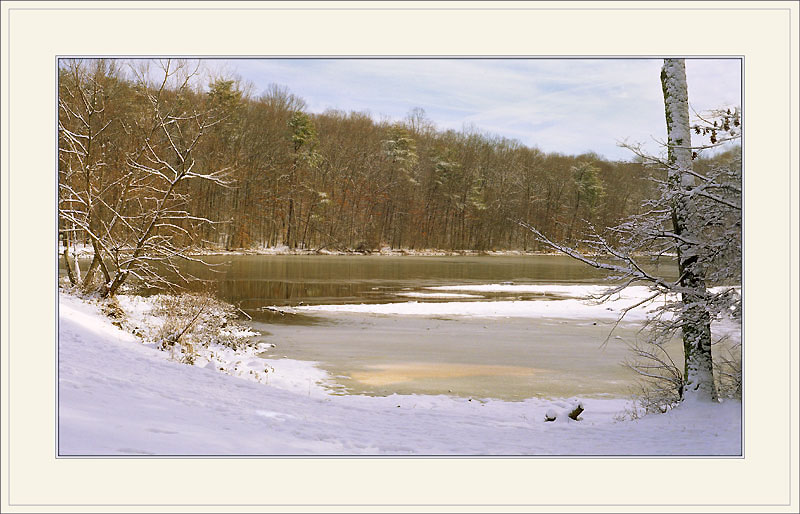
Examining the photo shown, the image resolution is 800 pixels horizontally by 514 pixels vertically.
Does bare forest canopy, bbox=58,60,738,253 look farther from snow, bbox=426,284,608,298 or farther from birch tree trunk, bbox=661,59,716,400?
A: snow, bbox=426,284,608,298

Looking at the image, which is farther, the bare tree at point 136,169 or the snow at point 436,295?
the snow at point 436,295

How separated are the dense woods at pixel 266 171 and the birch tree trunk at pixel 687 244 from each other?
4.15ft

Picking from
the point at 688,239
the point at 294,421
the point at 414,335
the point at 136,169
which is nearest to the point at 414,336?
the point at 414,335

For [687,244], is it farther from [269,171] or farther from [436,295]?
[436,295]

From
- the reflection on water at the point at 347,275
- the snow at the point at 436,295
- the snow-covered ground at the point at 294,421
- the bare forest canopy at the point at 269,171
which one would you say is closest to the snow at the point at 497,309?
the reflection on water at the point at 347,275

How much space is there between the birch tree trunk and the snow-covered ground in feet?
1.38

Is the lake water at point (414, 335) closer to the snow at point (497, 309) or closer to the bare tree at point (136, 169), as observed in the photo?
the snow at point (497, 309)

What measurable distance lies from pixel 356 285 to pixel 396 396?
9544 millimetres

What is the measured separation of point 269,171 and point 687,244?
7771 mm

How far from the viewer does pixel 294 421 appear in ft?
21.7

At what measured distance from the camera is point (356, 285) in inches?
723

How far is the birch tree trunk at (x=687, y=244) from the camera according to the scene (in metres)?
6.81

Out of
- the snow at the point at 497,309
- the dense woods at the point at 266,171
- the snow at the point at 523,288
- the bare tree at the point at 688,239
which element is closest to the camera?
the bare tree at the point at 688,239
